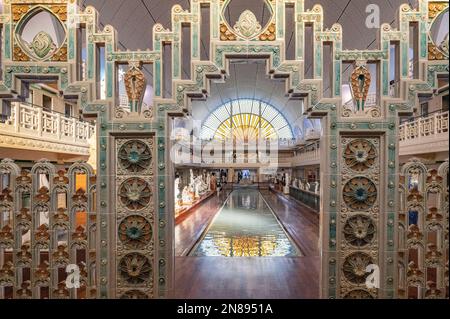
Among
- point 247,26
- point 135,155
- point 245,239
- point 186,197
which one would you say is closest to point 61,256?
point 135,155

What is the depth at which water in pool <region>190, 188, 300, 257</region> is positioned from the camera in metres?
8.64

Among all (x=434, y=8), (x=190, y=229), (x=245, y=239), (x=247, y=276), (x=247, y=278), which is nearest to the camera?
(x=434, y=8)

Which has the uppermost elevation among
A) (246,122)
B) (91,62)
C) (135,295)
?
(246,122)

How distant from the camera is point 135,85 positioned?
14.0ft

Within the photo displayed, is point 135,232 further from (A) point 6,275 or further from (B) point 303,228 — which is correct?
(B) point 303,228

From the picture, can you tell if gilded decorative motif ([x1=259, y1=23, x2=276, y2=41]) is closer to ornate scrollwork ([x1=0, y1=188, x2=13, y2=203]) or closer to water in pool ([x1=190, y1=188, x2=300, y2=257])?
ornate scrollwork ([x1=0, y1=188, x2=13, y2=203])

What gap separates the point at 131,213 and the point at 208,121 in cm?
3134

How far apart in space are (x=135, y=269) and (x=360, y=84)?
4.09 meters

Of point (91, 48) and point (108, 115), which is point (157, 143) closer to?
point (108, 115)

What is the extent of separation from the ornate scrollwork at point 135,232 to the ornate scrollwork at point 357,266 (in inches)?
111

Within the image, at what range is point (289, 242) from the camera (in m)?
9.91

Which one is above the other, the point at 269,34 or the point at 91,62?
the point at 269,34
